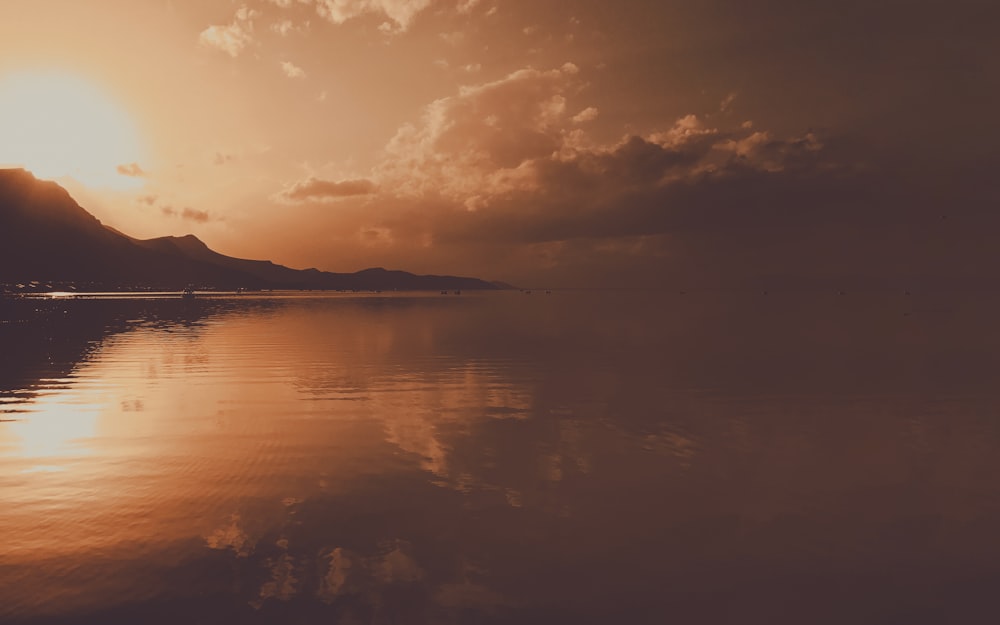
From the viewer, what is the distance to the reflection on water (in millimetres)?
9109

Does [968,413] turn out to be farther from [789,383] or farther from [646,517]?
[646,517]

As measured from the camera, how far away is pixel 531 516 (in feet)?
40.9

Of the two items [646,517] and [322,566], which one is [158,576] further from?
[646,517]

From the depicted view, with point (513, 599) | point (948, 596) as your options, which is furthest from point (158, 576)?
point (948, 596)

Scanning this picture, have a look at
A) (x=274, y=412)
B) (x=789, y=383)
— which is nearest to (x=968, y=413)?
(x=789, y=383)

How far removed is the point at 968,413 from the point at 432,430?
2244cm

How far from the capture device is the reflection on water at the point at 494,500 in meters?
9.11

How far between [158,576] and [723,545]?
34.2 feet

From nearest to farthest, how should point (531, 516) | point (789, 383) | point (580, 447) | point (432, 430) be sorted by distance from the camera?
point (531, 516) < point (580, 447) < point (432, 430) < point (789, 383)

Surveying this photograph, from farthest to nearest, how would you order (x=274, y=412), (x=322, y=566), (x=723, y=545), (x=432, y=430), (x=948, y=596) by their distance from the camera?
(x=274, y=412) → (x=432, y=430) → (x=723, y=545) → (x=322, y=566) → (x=948, y=596)

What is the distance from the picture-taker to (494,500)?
44.0ft

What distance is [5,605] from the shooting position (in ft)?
28.6

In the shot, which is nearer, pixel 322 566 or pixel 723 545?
pixel 322 566

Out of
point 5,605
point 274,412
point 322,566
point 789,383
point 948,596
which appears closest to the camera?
point 5,605
